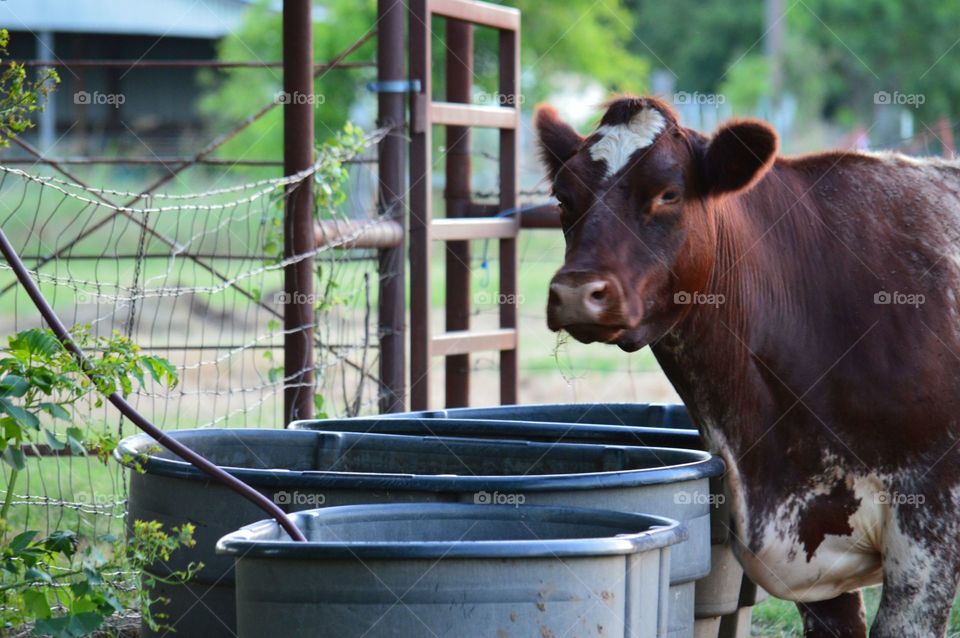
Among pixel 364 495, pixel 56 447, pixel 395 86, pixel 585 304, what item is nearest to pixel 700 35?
pixel 395 86

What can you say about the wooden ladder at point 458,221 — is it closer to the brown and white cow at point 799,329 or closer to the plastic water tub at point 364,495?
the brown and white cow at point 799,329

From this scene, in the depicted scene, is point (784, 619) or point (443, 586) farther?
point (784, 619)

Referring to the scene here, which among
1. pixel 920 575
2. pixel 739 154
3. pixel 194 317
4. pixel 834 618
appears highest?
pixel 739 154

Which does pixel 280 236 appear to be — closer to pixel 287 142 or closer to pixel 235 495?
pixel 287 142

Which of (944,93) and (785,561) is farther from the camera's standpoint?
(944,93)

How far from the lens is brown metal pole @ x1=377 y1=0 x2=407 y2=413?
5.87 m

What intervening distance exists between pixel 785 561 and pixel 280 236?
8.32 ft

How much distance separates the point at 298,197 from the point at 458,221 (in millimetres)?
1361

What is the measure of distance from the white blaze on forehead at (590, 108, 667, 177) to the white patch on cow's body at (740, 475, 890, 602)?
46.0 inches

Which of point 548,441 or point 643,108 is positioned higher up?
point 643,108

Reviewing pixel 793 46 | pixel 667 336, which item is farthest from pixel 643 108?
pixel 793 46

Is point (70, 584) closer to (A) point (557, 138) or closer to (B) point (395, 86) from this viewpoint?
(A) point (557, 138)

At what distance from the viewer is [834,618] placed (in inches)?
171

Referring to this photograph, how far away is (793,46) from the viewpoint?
38844 millimetres
